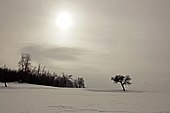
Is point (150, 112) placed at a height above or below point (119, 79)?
below

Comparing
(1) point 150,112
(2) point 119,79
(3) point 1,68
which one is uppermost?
(3) point 1,68

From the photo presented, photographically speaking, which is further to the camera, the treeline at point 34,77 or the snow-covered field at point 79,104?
the treeline at point 34,77

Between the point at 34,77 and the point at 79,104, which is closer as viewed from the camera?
the point at 79,104

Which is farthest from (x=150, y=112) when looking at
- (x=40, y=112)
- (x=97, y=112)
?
(x=40, y=112)

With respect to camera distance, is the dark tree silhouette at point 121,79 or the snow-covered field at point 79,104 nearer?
the snow-covered field at point 79,104

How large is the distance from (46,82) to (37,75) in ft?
12.8

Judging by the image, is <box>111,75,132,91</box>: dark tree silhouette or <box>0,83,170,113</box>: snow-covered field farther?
<box>111,75,132,91</box>: dark tree silhouette

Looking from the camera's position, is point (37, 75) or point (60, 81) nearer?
point (37, 75)

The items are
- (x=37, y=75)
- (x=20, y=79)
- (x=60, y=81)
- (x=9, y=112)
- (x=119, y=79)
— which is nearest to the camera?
(x=9, y=112)

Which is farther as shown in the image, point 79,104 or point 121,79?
point 121,79

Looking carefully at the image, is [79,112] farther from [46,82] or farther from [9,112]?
[46,82]

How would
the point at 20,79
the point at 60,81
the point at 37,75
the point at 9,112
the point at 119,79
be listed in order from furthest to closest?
1. the point at 60,81
2. the point at 37,75
3. the point at 20,79
4. the point at 119,79
5. the point at 9,112

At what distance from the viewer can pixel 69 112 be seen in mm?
16000

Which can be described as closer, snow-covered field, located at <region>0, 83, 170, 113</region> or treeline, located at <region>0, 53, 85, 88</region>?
snow-covered field, located at <region>0, 83, 170, 113</region>
